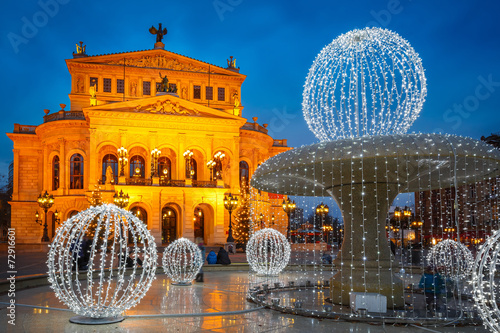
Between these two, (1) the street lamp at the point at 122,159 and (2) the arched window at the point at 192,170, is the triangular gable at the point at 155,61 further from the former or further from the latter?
(1) the street lamp at the point at 122,159

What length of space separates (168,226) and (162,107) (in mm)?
10635

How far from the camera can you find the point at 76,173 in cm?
4441

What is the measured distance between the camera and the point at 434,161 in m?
9.22

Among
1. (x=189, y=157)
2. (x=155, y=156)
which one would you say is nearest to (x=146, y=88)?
(x=155, y=156)

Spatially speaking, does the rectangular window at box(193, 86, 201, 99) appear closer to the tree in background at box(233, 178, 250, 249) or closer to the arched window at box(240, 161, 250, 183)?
the arched window at box(240, 161, 250, 183)

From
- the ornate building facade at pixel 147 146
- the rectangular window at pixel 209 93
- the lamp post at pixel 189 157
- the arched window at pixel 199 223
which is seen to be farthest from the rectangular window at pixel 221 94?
the arched window at pixel 199 223

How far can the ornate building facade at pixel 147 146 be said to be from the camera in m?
41.1

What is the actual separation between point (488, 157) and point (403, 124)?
1708 millimetres

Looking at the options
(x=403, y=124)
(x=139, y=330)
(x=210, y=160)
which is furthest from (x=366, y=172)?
(x=210, y=160)

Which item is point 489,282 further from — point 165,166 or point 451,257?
point 165,166

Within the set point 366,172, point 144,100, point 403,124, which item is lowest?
point 366,172

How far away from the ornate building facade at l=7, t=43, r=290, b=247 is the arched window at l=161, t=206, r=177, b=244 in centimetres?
9

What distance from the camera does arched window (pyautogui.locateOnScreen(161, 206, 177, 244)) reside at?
43219 millimetres

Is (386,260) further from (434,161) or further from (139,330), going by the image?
(139,330)
